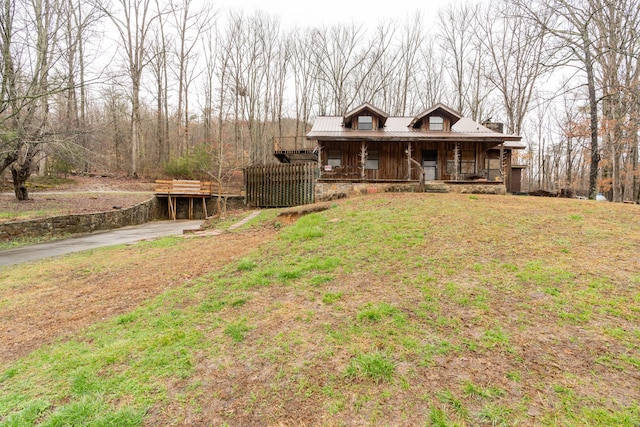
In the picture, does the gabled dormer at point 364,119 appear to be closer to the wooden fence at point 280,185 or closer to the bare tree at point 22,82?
the wooden fence at point 280,185

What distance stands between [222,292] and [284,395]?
2.41 metres

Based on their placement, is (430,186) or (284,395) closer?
(284,395)

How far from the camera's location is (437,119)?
17109 mm

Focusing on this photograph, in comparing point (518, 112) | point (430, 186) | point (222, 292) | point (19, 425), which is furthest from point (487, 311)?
point (518, 112)

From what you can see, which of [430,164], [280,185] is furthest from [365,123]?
[280,185]

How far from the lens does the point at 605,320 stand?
10.4 feet

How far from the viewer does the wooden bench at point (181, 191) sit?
66.8 feet

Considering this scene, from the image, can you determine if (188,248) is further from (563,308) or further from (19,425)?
(563,308)

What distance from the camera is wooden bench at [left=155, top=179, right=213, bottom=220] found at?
20359mm

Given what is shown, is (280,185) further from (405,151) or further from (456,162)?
(456,162)

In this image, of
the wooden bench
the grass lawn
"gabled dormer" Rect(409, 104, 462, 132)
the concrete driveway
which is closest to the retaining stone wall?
the concrete driveway

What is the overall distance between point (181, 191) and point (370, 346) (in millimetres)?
20584

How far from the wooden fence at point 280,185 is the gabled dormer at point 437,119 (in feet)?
22.6

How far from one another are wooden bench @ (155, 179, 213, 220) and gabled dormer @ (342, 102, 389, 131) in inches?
444
